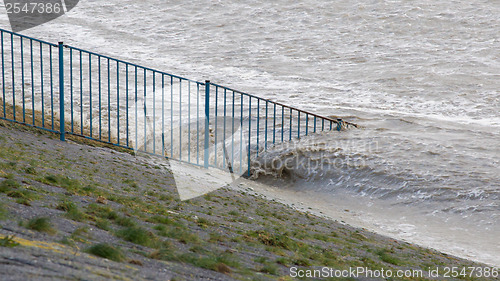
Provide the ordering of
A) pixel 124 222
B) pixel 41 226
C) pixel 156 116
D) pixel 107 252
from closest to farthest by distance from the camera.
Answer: pixel 107 252
pixel 41 226
pixel 124 222
pixel 156 116

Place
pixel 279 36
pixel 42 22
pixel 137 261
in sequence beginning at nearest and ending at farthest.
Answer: pixel 137 261 → pixel 279 36 → pixel 42 22

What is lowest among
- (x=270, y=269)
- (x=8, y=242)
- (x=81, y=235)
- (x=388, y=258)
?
(x=388, y=258)

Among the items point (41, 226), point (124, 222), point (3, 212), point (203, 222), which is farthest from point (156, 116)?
point (41, 226)

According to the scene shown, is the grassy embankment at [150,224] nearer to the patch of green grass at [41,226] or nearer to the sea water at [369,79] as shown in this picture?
the patch of green grass at [41,226]

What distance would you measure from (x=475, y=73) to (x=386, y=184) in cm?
1285

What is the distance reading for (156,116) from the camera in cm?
1694

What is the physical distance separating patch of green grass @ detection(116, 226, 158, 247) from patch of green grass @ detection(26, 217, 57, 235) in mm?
616

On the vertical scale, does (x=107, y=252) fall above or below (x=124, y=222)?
above

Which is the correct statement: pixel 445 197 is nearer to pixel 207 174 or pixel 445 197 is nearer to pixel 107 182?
pixel 207 174

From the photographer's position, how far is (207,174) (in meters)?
10.7

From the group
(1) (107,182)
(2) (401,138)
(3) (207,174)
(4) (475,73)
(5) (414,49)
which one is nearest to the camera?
(1) (107,182)

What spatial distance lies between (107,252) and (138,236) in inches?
27.2

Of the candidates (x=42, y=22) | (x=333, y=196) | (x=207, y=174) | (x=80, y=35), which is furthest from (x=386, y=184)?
(x=42, y=22)

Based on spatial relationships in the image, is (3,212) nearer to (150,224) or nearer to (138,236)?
(138,236)
